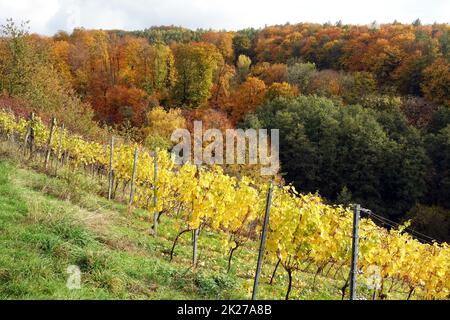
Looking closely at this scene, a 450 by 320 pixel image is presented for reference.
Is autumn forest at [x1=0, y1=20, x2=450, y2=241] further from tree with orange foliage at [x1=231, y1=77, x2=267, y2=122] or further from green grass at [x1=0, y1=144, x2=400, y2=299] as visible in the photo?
green grass at [x1=0, y1=144, x2=400, y2=299]

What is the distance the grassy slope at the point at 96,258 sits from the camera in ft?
16.6

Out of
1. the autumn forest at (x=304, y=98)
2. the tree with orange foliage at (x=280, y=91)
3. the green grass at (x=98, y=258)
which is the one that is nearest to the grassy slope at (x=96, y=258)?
the green grass at (x=98, y=258)

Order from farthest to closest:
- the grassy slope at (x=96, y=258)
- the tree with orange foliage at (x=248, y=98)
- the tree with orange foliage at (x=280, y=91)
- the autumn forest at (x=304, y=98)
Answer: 1. the tree with orange foliage at (x=248, y=98)
2. the tree with orange foliage at (x=280, y=91)
3. the autumn forest at (x=304, y=98)
4. the grassy slope at (x=96, y=258)

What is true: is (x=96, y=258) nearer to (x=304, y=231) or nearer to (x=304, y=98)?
(x=304, y=231)

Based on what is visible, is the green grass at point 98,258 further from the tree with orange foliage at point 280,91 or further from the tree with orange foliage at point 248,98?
the tree with orange foliage at point 248,98

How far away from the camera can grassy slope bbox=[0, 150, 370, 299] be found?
507 cm

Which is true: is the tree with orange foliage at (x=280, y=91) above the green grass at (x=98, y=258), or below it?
above

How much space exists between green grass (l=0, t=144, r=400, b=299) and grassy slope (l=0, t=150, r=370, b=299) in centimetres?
1

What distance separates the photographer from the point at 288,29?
73562 mm

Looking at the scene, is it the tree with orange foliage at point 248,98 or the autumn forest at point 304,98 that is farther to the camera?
the tree with orange foliage at point 248,98

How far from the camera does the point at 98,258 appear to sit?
572cm

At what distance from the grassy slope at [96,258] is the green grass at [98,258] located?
1cm

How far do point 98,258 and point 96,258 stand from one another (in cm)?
3

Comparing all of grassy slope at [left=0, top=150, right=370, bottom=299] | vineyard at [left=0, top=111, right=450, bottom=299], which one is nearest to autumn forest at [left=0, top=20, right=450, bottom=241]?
grassy slope at [left=0, top=150, right=370, bottom=299]
